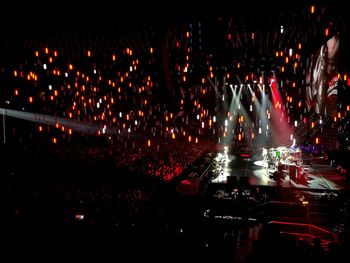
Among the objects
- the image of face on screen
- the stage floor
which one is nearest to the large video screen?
the image of face on screen

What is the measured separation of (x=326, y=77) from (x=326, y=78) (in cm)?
3

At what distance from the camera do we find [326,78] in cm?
706

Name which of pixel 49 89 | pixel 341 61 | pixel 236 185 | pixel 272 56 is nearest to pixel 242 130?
pixel 272 56

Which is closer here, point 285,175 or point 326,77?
point 326,77

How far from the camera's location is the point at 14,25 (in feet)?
13.6

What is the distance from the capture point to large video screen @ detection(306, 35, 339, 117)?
6.39 meters

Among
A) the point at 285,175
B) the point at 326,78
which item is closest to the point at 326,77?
the point at 326,78

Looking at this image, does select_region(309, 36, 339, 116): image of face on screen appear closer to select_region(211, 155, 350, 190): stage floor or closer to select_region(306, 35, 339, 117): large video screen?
select_region(306, 35, 339, 117): large video screen

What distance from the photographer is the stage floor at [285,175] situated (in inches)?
283

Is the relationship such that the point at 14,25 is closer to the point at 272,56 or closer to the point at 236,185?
the point at 236,185

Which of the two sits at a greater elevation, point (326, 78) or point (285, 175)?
point (326, 78)

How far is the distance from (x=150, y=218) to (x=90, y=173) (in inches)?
137

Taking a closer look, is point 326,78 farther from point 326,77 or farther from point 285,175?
point 285,175

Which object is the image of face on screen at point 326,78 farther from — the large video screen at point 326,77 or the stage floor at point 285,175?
the stage floor at point 285,175
